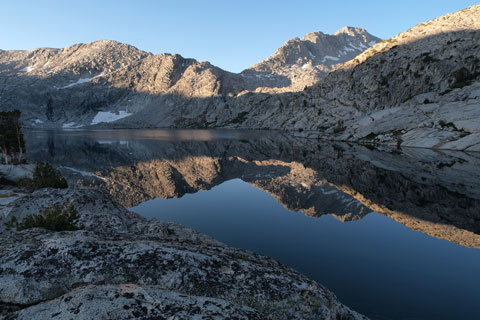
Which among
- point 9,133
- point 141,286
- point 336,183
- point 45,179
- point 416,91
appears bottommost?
point 336,183

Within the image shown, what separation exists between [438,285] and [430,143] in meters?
76.4

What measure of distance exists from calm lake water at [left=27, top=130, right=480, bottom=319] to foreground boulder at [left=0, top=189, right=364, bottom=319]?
813cm

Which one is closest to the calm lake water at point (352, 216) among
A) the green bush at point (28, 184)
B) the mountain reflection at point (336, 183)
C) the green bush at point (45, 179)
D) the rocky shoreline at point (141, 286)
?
the mountain reflection at point (336, 183)

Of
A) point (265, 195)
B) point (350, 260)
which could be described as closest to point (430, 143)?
point (265, 195)

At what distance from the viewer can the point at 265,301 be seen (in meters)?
5.77

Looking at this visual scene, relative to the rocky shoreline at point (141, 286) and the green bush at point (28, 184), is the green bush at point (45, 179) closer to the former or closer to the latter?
the green bush at point (28, 184)

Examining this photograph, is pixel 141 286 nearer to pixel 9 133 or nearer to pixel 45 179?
pixel 45 179

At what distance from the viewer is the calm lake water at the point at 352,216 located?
13438 mm

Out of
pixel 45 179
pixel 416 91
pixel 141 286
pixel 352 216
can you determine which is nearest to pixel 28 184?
pixel 45 179

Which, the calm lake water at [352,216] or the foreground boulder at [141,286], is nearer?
the foreground boulder at [141,286]

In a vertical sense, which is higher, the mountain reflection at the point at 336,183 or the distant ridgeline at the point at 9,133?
the distant ridgeline at the point at 9,133

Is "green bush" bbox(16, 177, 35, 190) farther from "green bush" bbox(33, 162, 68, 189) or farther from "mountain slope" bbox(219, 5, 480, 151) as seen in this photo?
"mountain slope" bbox(219, 5, 480, 151)

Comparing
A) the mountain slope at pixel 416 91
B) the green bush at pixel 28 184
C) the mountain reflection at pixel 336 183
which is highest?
the mountain slope at pixel 416 91

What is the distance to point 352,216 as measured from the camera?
25.2 m
